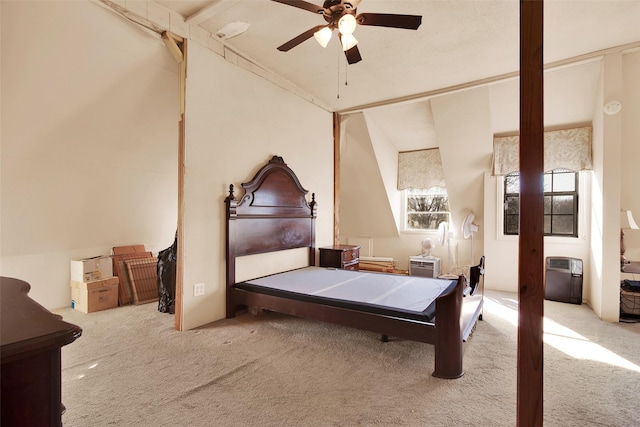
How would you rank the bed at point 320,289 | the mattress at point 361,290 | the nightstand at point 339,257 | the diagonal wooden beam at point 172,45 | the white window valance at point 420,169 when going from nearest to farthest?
the bed at point 320,289 < the mattress at point 361,290 < the diagonal wooden beam at point 172,45 < the nightstand at point 339,257 < the white window valance at point 420,169

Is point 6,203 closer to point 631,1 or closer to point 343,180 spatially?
point 343,180

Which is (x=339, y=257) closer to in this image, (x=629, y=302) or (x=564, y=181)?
(x=629, y=302)

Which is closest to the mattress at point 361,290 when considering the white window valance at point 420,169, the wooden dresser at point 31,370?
the wooden dresser at point 31,370

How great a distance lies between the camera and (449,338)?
2.19 m

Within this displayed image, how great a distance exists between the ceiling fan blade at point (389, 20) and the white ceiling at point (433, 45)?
27.5 inches

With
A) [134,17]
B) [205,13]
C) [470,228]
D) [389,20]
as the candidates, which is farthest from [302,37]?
[470,228]

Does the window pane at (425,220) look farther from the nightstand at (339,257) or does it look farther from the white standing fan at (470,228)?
the nightstand at (339,257)

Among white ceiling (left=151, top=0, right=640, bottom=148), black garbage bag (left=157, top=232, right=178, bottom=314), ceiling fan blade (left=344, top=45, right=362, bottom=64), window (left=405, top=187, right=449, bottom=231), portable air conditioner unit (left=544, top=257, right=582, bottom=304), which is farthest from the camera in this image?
window (left=405, top=187, right=449, bottom=231)

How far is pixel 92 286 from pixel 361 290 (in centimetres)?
309

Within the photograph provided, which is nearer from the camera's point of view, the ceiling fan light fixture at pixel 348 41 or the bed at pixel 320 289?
the ceiling fan light fixture at pixel 348 41

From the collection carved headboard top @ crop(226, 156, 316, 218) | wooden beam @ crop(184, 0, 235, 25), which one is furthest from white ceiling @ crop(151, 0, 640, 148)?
carved headboard top @ crop(226, 156, 316, 218)

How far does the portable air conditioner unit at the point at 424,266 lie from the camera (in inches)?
209

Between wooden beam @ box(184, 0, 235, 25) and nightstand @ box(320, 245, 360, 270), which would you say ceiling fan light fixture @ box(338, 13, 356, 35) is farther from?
nightstand @ box(320, 245, 360, 270)

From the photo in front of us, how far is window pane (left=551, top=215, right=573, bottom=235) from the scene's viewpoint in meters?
4.61
